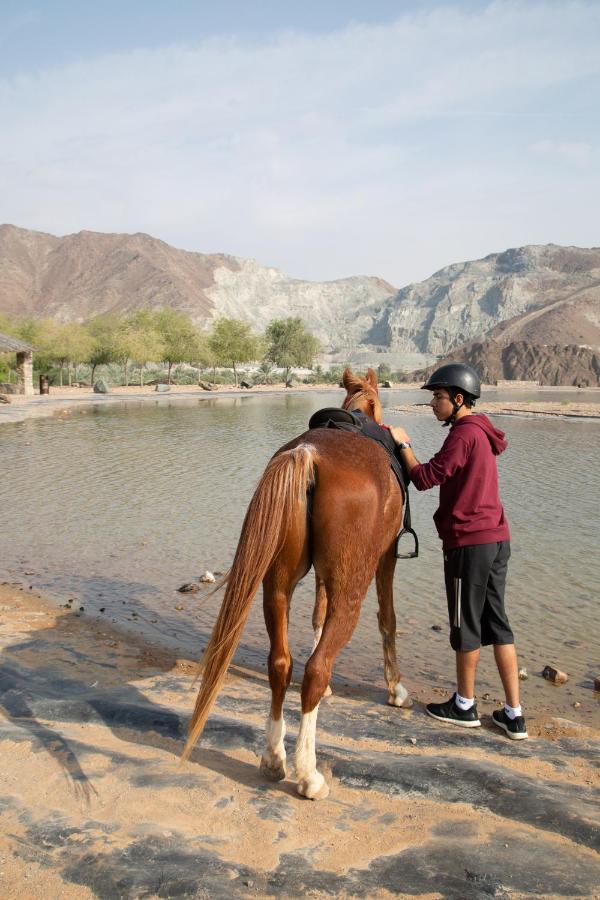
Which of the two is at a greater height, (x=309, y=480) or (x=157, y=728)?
(x=309, y=480)

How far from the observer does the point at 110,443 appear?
2177 cm

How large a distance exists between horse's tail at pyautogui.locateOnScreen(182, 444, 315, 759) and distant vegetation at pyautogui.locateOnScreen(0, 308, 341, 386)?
48.1 m

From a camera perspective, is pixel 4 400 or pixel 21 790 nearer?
pixel 21 790

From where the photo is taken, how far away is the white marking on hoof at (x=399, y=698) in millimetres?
4852

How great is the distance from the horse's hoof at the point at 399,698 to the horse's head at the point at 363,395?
1950mm

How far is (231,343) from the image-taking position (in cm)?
7075

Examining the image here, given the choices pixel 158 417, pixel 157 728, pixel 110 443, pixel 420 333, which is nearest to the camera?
pixel 157 728

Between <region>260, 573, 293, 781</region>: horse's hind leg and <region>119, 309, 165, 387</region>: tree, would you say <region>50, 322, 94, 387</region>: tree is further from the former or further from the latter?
<region>260, 573, 293, 781</region>: horse's hind leg

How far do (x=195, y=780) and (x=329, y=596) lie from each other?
113cm

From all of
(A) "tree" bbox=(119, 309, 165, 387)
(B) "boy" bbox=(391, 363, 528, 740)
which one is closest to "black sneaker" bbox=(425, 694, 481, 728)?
(B) "boy" bbox=(391, 363, 528, 740)

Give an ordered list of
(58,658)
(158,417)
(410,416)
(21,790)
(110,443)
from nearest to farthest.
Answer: (21,790), (58,658), (110,443), (158,417), (410,416)

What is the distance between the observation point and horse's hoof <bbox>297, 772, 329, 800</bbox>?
3330 mm

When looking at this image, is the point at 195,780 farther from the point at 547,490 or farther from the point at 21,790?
the point at 547,490

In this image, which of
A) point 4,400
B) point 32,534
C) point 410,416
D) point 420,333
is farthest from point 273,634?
point 420,333
